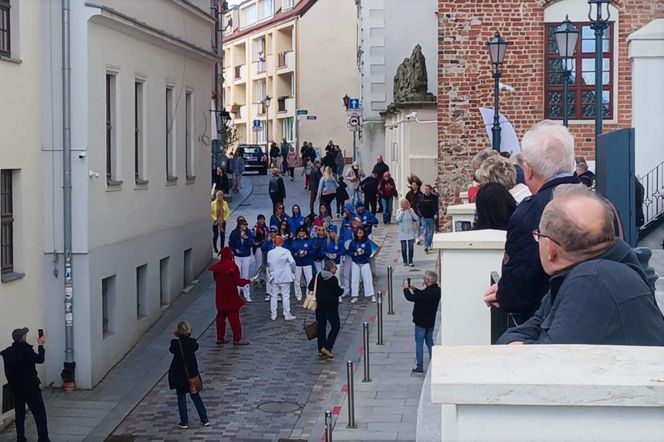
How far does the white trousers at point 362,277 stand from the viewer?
2188 centimetres

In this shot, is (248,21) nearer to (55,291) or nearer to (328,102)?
(328,102)

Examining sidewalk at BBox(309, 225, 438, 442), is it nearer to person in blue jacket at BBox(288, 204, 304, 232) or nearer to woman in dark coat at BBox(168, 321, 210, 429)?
woman in dark coat at BBox(168, 321, 210, 429)

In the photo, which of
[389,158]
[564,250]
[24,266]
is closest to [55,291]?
[24,266]

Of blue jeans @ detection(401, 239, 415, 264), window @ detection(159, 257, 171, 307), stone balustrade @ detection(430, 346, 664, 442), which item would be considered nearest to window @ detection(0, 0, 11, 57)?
window @ detection(159, 257, 171, 307)

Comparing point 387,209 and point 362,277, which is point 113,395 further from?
point 387,209

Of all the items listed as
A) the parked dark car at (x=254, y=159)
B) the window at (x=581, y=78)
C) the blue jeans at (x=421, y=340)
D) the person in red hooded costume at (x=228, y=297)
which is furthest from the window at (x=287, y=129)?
the blue jeans at (x=421, y=340)

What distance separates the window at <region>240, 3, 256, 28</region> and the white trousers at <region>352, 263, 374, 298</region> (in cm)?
5974

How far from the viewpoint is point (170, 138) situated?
2394cm

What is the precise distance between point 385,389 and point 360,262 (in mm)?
6074

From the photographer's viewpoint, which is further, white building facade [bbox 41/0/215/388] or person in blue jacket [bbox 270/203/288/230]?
person in blue jacket [bbox 270/203/288/230]

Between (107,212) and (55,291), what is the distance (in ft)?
6.19

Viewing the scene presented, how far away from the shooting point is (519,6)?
24.6m

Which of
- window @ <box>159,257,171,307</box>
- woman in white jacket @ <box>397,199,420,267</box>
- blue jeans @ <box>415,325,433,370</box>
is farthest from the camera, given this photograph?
woman in white jacket @ <box>397,199,420,267</box>

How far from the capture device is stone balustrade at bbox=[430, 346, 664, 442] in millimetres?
3115
